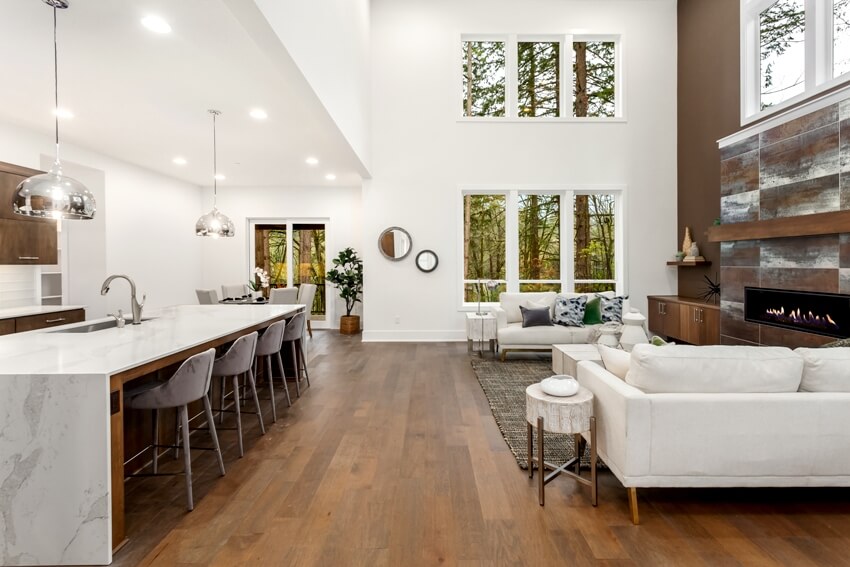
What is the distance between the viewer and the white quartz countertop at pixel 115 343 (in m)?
2.00

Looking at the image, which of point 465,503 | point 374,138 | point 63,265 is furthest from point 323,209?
point 465,503

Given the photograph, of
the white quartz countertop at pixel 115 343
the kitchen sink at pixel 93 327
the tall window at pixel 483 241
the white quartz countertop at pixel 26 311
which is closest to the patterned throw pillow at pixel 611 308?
the tall window at pixel 483 241

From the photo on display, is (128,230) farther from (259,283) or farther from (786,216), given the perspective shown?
(786,216)

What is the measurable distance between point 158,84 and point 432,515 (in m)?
4.16

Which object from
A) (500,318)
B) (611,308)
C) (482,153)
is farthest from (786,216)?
(482,153)

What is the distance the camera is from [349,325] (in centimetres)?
810

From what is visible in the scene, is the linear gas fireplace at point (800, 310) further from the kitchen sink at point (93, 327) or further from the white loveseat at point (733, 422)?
the kitchen sink at point (93, 327)

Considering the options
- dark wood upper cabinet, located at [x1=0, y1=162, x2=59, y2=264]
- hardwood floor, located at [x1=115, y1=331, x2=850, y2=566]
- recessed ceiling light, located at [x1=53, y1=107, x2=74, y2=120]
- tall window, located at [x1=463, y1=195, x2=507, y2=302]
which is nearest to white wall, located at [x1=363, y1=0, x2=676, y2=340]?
tall window, located at [x1=463, y1=195, x2=507, y2=302]

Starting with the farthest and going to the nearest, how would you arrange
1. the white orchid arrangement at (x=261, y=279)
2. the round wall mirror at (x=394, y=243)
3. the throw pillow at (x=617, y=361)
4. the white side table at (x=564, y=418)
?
1. the round wall mirror at (x=394, y=243)
2. the white orchid arrangement at (x=261, y=279)
3. the throw pillow at (x=617, y=361)
4. the white side table at (x=564, y=418)

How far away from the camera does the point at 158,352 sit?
234 centimetres

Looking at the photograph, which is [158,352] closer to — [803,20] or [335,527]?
[335,527]

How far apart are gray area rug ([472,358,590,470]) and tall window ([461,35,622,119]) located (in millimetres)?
4393

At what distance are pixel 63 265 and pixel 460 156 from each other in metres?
6.13

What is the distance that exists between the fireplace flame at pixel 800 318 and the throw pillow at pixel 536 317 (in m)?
2.39
